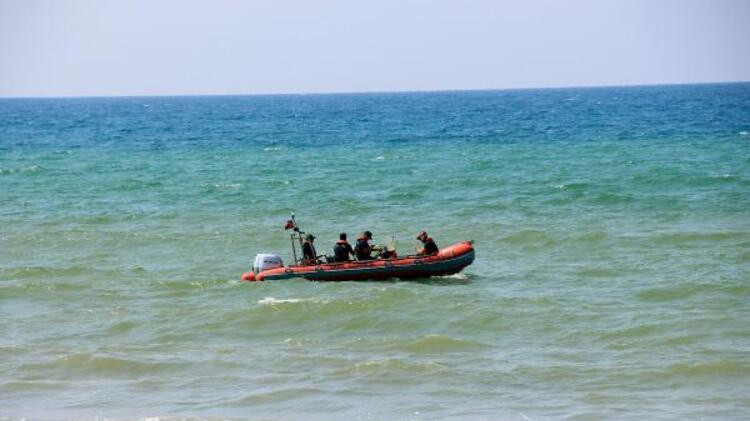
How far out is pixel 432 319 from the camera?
19.7 metres

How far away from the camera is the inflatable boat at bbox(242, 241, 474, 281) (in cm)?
2311

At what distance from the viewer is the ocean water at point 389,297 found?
15.1 metres

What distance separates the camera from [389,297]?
21312 mm

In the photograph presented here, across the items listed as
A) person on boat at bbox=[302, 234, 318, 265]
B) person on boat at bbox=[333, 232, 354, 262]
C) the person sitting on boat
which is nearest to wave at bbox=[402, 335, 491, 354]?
the person sitting on boat

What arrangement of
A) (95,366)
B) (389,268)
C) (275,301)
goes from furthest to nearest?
1. (389,268)
2. (275,301)
3. (95,366)

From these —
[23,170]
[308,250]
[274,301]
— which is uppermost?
[23,170]

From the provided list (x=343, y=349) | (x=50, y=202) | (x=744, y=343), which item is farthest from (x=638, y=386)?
(x=50, y=202)

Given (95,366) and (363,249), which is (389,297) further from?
(95,366)

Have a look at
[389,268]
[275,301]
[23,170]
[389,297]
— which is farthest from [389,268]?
[23,170]

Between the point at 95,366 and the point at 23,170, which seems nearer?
the point at 95,366

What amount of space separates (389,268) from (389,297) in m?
1.82

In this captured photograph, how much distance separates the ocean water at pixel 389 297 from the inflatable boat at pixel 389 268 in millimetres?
312

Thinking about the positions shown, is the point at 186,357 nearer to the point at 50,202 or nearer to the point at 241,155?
the point at 50,202

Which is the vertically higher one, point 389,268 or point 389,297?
point 389,268
